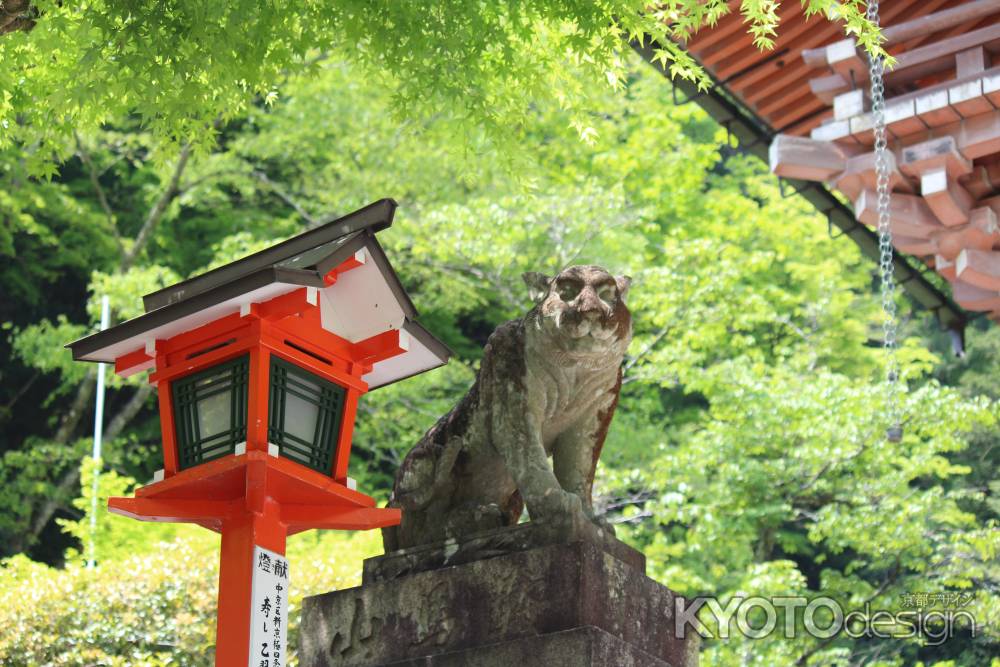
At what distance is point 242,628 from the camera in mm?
4980

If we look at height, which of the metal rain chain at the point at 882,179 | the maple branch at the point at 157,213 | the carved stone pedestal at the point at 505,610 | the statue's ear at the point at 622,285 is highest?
the maple branch at the point at 157,213

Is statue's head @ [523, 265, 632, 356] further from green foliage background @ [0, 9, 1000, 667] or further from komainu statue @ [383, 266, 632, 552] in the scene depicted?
green foliage background @ [0, 9, 1000, 667]

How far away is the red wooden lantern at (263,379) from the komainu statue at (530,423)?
9.9 inches

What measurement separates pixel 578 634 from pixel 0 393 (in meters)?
15.9

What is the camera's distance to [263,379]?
5.00 meters

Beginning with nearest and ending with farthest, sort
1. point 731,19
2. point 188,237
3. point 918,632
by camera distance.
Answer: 1. point 731,19
2. point 918,632
3. point 188,237

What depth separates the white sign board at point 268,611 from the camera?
4.98 meters

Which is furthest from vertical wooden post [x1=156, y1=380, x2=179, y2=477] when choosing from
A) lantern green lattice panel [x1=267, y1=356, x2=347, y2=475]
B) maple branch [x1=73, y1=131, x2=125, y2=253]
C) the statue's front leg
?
maple branch [x1=73, y1=131, x2=125, y2=253]

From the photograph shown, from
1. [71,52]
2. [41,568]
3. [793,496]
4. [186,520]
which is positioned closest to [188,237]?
[41,568]

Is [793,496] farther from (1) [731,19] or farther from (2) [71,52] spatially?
(2) [71,52]

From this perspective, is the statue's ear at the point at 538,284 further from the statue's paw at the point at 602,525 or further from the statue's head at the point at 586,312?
the statue's paw at the point at 602,525

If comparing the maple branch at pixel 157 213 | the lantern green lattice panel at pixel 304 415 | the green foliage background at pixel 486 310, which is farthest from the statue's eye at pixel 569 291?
the maple branch at pixel 157 213

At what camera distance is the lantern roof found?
16.4 feet

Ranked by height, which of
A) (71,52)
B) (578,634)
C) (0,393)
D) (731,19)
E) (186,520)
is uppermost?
(0,393)
